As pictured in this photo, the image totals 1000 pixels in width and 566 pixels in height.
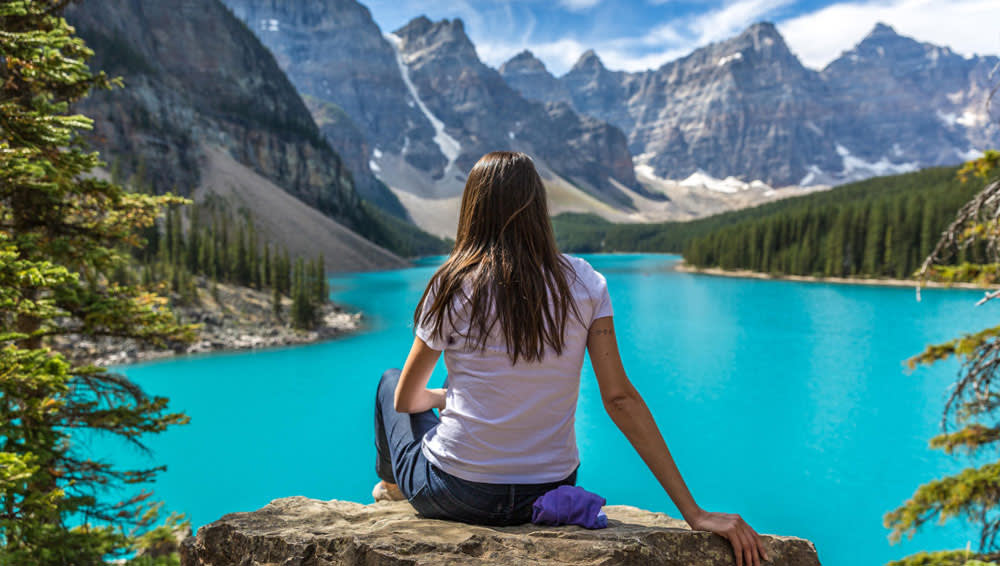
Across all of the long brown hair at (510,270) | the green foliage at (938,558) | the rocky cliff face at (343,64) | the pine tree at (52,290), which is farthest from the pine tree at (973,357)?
the rocky cliff face at (343,64)

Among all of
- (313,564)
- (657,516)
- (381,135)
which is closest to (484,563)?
(313,564)

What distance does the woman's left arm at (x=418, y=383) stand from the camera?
81.8 inches

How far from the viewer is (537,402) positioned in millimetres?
2008

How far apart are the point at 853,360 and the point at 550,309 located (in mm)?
24992

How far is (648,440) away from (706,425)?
49.6ft

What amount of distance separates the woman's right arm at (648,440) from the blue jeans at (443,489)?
12.0 inches

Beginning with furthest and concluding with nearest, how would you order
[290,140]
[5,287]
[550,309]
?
1. [290,140]
2. [5,287]
3. [550,309]

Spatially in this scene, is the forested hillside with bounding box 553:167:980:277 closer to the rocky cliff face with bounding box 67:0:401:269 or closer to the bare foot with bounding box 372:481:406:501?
the rocky cliff face with bounding box 67:0:401:269

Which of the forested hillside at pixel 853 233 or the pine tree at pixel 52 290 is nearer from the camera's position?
the pine tree at pixel 52 290

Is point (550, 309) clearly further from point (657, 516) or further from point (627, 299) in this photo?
point (627, 299)

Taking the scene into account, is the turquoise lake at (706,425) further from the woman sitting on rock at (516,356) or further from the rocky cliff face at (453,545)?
the woman sitting on rock at (516,356)

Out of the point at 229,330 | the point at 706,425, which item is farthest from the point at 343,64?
the point at 706,425

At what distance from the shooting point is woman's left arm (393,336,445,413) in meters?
2.08

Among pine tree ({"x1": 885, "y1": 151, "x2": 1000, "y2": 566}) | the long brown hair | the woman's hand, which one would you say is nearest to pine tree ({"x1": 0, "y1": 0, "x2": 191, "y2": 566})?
the long brown hair
